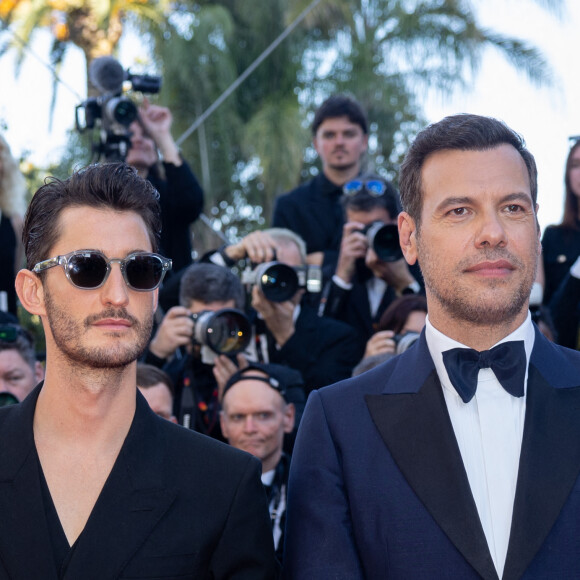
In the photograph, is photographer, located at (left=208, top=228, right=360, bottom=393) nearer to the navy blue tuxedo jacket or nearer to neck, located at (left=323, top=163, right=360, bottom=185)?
neck, located at (left=323, top=163, right=360, bottom=185)

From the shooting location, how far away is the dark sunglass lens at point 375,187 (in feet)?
16.6

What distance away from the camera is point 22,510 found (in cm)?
235

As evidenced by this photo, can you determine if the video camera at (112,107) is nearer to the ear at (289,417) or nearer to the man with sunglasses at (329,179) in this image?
the man with sunglasses at (329,179)

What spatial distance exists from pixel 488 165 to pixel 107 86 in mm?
3492

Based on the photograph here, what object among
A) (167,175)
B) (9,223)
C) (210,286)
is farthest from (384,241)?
(9,223)

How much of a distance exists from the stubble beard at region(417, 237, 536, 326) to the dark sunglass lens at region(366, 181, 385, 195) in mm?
2708

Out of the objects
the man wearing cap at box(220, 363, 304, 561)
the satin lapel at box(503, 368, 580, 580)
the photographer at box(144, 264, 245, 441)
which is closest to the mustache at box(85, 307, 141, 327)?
the satin lapel at box(503, 368, 580, 580)

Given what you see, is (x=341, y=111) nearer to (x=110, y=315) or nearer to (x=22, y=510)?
(x=110, y=315)

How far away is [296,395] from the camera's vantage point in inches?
182

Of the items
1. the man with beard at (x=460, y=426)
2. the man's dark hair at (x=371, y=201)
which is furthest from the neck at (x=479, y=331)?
the man's dark hair at (x=371, y=201)

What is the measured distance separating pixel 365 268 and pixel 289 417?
97 cm

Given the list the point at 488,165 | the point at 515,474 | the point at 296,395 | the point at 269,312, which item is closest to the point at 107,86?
the point at 269,312

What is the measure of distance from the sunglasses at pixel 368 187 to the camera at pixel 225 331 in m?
1.06

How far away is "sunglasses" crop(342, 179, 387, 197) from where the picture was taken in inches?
199
